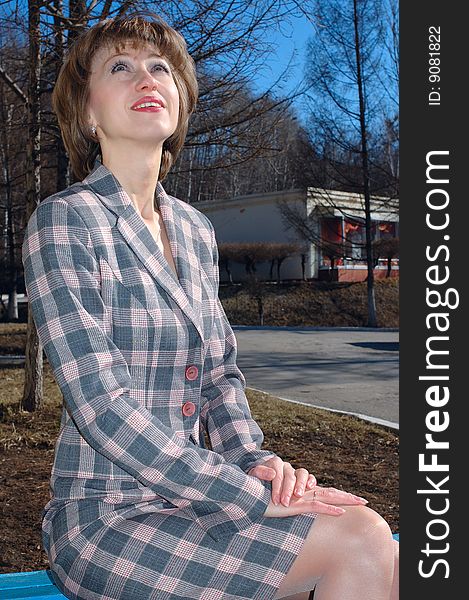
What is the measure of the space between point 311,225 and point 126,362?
25.8 m

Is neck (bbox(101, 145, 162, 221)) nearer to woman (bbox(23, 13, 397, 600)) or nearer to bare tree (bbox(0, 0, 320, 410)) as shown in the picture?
woman (bbox(23, 13, 397, 600))

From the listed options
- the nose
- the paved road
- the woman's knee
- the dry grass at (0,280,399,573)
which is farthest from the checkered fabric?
the paved road

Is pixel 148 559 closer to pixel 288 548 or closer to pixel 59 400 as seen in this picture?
pixel 288 548

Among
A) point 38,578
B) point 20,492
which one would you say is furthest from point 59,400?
point 38,578

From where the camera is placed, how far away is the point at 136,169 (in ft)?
7.08

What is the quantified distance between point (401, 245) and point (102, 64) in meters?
1.14

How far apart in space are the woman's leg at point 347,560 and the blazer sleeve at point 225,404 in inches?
16.0

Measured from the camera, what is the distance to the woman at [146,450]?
5.60 feet

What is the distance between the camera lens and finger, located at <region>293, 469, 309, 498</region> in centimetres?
176

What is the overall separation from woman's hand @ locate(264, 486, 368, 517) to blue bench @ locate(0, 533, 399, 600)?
0.88 m

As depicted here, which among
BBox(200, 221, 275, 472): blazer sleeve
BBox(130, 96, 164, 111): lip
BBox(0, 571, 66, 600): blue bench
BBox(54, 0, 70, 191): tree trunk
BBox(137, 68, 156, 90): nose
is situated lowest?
BBox(0, 571, 66, 600): blue bench

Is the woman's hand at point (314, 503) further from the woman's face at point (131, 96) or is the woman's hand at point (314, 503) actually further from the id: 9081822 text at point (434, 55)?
the woman's face at point (131, 96)

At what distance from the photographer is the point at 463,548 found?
4.62 ft

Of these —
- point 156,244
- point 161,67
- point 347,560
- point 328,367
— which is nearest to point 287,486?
point 347,560
